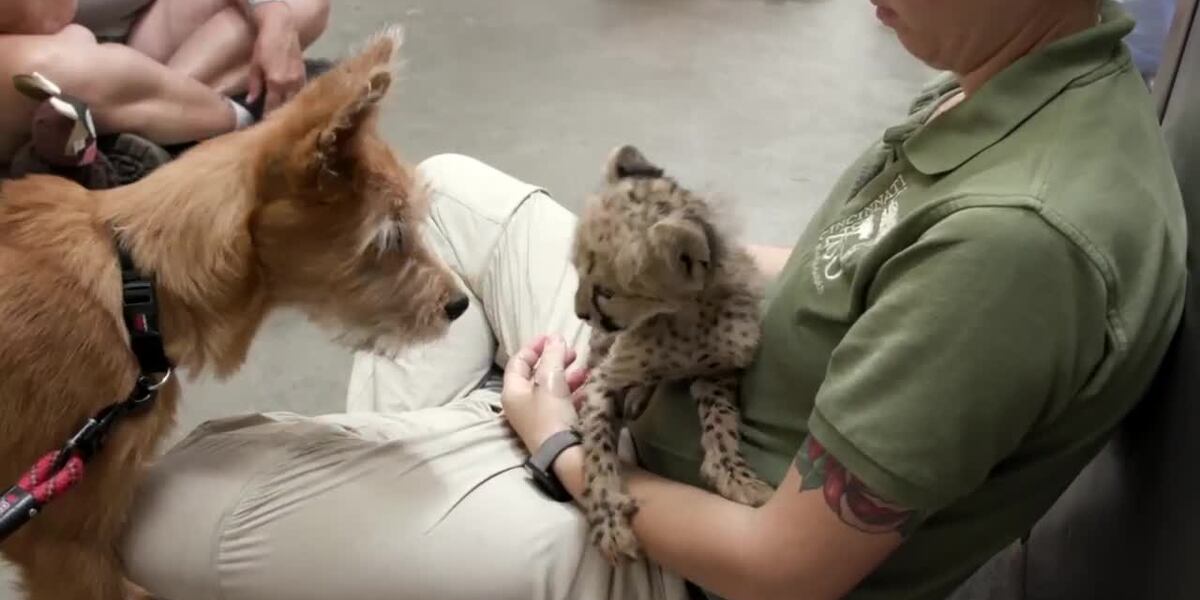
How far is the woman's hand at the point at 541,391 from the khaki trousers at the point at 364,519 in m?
0.05

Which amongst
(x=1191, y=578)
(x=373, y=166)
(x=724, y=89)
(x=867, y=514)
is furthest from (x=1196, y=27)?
(x=724, y=89)

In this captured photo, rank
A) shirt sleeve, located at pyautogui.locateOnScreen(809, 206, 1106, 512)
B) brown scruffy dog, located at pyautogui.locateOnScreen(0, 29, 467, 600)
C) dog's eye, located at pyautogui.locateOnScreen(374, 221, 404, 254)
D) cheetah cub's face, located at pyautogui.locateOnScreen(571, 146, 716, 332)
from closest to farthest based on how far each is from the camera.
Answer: shirt sleeve, located at pyautogui.locateOnScreen(809, 206, 1106, 512)
cheetah cub's face, located at pyautogui.locateOnScreen(571, 146, 716, 332)
brown scruffy dog, located at pyautogui.locateOnScreen(0, 29, 467, 600)
dog's eye, located at pyautogui.locateOnScreen(374, 221, 404, 254)

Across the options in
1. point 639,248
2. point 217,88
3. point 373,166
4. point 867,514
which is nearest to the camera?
point 867,514

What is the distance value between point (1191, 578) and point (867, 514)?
315 mm

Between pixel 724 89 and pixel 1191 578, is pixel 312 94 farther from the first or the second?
pixel 724 89

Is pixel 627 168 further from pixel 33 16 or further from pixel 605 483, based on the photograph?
pixel 33 16

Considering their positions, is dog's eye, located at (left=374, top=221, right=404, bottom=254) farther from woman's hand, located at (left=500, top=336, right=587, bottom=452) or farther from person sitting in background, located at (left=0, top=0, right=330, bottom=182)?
person sitting in background, located at (left=0, top=0, right=330, bottom=182)

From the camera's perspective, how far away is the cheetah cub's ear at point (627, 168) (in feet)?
4.26

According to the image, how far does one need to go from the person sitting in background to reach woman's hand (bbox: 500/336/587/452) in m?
1.25

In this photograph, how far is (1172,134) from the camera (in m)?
1.30

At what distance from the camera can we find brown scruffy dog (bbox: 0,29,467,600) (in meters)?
1.27

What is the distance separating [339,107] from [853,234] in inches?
24.5

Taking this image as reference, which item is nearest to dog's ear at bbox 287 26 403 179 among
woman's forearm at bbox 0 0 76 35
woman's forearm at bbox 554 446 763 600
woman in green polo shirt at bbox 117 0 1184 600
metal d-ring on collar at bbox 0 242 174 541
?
metal d-ring on collar at bbox 0 242 174 541

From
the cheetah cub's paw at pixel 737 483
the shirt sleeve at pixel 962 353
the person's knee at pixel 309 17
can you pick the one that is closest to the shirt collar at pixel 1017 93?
the shirt sleeve at pixel 962 353
